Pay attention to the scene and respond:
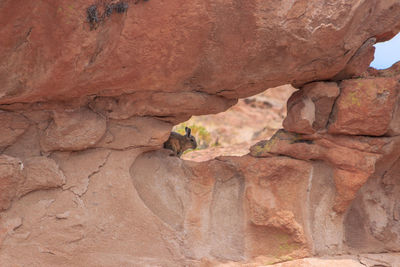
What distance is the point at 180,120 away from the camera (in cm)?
277

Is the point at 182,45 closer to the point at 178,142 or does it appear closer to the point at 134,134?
the point at 134,134

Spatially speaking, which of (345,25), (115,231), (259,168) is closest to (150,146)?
(115,231)

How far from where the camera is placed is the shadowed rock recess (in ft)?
7.01

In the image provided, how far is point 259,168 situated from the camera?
2.74 metres

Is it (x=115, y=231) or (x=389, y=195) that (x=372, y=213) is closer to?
(x=389, y=195)

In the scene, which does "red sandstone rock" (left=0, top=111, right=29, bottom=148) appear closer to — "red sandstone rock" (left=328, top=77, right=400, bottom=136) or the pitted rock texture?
the pitted rock texture

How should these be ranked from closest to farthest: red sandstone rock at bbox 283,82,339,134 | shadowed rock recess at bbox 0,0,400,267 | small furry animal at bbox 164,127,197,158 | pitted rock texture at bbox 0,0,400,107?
1. pitted rock texture at bbox 0,0,400,107
2. shadowed rock recess at bbox 0,0,400,267
3. red sandstone rock at bbox 283,82,339,134
4. small furry animal at bbox 164,127,197,158

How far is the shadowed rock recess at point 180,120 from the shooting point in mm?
2137

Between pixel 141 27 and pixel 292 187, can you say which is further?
pixel 292 187

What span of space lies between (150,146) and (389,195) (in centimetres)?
202

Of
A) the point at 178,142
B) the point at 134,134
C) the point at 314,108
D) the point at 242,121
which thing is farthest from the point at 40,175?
the point at 242,121

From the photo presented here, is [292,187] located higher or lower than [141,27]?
lower

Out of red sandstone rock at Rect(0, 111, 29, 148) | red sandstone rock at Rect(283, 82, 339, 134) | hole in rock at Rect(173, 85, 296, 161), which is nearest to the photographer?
red sandstone rock at Rect(0, 111, 29, 148)

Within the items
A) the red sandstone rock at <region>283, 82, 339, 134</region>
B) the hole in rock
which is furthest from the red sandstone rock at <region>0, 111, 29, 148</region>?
the hole in rock
